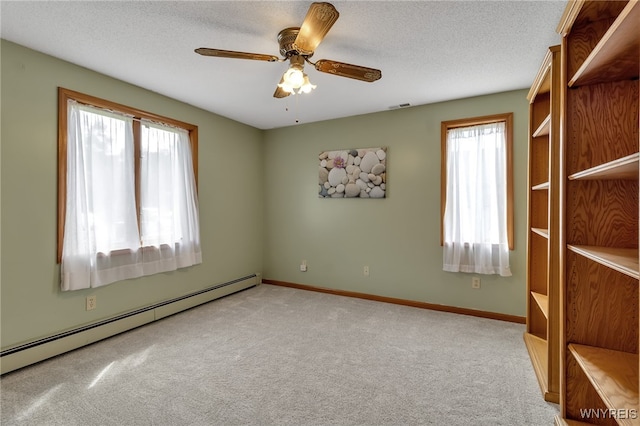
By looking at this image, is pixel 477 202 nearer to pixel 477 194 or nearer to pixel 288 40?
pixel 477 194

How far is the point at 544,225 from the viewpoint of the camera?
2547 millimetres

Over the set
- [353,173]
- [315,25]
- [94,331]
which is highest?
[315,25]

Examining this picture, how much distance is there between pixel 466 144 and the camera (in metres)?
3.42

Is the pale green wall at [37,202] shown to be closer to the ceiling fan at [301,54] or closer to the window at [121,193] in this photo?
the window at [121,193]

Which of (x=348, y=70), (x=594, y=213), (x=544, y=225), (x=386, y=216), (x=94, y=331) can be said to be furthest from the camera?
(x=386, y=216)

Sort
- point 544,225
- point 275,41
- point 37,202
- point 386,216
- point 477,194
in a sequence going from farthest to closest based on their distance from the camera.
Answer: point 386,216 → point 477,194 → point 544,225 → point 37,202 → point 275,41

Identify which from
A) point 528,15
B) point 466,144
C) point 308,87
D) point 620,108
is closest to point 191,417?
point 308,87

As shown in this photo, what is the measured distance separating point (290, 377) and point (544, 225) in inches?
92.4

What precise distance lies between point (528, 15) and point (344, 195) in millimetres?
2626

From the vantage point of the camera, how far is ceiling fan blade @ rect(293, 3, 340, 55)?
4.99 ft

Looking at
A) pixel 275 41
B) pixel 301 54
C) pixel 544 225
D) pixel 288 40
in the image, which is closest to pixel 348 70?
pixel 301 54

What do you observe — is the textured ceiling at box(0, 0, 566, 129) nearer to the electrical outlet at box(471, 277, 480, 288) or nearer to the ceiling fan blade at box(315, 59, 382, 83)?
the ceiling fan blade at box(315, 59, 382, 83)

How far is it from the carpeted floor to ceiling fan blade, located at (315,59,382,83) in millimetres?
2108

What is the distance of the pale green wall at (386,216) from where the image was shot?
3.29 meters
